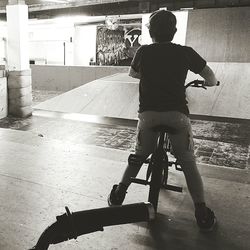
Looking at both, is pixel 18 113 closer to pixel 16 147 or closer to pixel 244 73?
pixel 16 147

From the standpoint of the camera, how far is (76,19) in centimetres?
1770

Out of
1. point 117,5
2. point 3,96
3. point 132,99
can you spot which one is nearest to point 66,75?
point 117,5


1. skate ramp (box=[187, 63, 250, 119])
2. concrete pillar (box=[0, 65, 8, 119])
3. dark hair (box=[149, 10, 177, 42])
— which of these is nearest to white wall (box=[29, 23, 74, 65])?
skate ramp (box=[187, 63, 250, 119])

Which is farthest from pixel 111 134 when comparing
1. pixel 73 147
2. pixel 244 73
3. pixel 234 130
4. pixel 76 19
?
pixel 76 19

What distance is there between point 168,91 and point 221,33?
1251 cm

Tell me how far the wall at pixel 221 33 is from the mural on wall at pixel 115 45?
5236mm

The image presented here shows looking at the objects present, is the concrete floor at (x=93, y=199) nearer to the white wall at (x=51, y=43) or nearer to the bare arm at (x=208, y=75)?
the bare arm at (x=208, y=75)

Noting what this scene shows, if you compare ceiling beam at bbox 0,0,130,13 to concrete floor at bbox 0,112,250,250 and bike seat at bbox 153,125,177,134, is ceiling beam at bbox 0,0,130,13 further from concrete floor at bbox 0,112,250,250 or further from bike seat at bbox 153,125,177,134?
bike seat at bbox 153,125,177,134

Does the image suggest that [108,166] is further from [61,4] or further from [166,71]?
[61,4]

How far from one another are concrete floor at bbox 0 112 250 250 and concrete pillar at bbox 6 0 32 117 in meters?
3.06

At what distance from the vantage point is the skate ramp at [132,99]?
829cm

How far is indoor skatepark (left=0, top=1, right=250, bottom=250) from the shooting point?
249cm

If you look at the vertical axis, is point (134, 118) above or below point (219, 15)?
below

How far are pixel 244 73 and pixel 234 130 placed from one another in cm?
507
